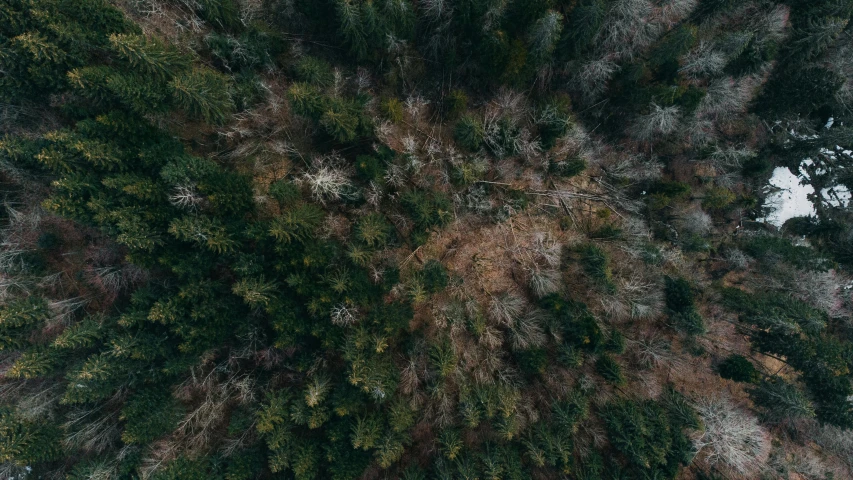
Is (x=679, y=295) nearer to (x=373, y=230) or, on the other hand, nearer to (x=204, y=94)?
(x=373, y=230)

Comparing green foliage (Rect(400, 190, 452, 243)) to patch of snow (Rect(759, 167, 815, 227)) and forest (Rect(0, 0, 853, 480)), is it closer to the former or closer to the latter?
forest (Rect(0, 0, 853, 480))

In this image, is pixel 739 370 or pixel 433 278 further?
pixel 739 370

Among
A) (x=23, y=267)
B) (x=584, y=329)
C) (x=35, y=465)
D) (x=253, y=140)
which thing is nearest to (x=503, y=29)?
(x=253, y=140)

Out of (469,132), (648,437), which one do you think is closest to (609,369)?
(648,437)

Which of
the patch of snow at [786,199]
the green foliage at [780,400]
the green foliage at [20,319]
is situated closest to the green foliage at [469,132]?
the patch of snow at [786,199]

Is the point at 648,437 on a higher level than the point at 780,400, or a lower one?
lower

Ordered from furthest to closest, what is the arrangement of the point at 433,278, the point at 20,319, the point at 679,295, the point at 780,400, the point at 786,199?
1. the point at 786,199
2. the point at 679,295
3. the point at 780,400
4. the point at 433,278
5. the point at 20,319

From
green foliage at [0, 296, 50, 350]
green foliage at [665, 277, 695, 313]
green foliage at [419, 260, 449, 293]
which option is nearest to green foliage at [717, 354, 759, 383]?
green foliage at [665, 277, 695, 313]
